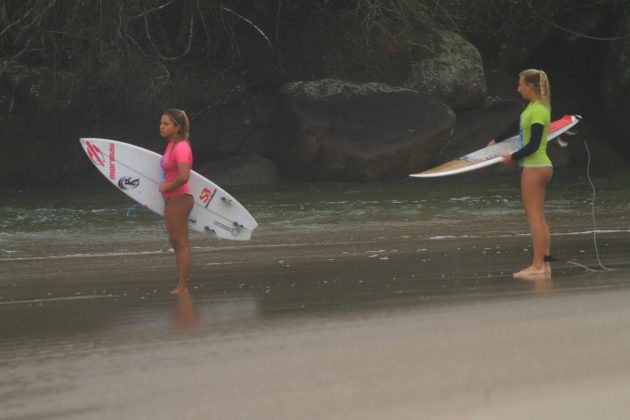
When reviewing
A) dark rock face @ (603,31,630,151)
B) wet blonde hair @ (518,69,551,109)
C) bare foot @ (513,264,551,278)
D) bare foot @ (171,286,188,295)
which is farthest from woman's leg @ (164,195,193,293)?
dark rock face @ (603,31,630,151)

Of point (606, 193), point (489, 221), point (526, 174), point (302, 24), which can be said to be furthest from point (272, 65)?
point (526, 174)

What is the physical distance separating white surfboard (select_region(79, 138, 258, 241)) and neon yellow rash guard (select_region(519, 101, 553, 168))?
8.58 feet

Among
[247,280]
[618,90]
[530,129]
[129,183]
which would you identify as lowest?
[247,280]

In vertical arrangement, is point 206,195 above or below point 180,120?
below

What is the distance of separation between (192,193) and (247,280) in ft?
4.11

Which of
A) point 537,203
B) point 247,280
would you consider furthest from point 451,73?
point 247,280

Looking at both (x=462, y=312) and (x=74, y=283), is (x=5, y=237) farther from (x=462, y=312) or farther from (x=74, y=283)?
(x=462, y=312)

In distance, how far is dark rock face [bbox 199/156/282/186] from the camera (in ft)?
65.0

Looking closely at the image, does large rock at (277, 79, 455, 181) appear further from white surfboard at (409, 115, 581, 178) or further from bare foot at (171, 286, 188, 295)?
bare foot at (171, 286, 188, 295)

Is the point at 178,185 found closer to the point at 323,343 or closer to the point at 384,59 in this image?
the point at 323,343

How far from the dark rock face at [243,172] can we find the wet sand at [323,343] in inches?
383

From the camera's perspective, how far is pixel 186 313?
7.50 m

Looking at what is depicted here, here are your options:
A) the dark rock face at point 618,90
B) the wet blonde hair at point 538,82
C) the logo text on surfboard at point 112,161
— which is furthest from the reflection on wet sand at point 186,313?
the dark rock face at point 618,90

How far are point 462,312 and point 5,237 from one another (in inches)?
329
